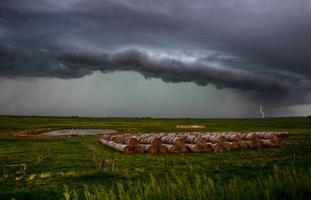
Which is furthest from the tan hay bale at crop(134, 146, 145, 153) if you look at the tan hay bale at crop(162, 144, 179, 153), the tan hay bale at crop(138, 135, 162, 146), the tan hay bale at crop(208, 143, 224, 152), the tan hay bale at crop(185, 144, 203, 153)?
the tan hay bale at crop(208, 143, 224, 152)

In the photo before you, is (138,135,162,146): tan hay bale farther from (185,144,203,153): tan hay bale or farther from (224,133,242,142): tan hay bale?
(224,133,242,142): tan hay bale

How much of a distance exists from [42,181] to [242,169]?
36.9 feet

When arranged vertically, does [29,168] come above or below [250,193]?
below

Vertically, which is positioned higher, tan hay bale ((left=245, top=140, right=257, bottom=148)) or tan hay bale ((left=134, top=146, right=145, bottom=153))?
tan hay bale ((left=245, top=140, right=257, bottom=148))

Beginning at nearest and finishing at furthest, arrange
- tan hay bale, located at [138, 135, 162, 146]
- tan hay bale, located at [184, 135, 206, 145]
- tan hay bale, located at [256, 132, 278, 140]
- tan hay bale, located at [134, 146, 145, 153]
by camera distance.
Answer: tan hay bale, located at [134, 146, 145, 153]
tan hay bale, located at [138, 135, 162, 146]
tan hay bale, located at [184, 135, 206, 145]
tan hay bale, located at [256, 132, 278, 140]

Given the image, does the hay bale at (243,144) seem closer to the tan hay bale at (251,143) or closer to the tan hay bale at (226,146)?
the tan hay bale at (251,143)

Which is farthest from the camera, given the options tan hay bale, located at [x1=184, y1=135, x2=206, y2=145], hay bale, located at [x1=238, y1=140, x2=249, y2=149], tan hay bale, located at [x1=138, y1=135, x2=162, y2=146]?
hay bale, located at [x1=238, y1=140, x2=249, y2=149]

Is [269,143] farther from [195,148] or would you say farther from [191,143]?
[195,148]

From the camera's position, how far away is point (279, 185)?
963cm

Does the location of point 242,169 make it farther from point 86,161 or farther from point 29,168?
point 29,168

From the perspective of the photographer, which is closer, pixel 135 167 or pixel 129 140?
pixel 135 167

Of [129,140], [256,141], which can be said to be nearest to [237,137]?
[256,141]

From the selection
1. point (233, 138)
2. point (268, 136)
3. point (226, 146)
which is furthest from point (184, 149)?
point (268, 136)

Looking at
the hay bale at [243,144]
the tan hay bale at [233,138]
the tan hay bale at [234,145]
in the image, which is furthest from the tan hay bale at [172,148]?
the hay bale at [243,144]
